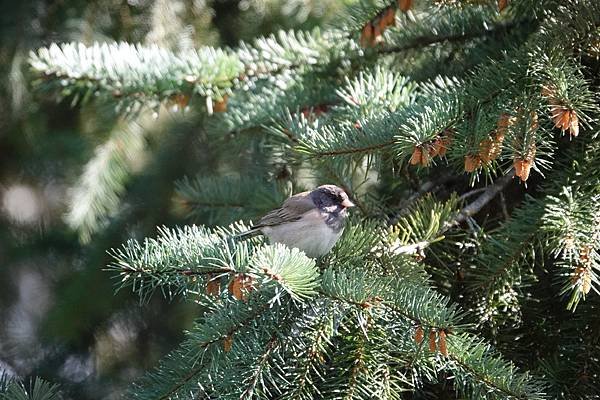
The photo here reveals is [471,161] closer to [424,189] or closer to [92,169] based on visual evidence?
[424,189]

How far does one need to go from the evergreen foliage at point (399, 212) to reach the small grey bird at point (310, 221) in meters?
0.05

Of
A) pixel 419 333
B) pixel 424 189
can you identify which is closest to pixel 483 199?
pixel 424 189

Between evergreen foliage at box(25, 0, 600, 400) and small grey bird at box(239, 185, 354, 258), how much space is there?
0.17 feet

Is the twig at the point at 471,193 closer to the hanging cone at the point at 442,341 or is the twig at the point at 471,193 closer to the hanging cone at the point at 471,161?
the hanging cone at the point at 471,161

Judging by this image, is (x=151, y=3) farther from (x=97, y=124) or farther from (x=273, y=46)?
(x=273, y=46)

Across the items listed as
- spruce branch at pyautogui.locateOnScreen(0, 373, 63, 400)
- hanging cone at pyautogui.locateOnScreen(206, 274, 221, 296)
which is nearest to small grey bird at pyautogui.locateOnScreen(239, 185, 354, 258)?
hanging cone at pyautogui.locateOnScreen(206, 274, 221, 296)

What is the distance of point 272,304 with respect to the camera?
1427 mm

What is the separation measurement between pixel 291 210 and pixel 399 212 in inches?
11.2

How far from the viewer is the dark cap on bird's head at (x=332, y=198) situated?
6.49 feet

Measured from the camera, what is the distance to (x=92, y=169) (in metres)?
2.69

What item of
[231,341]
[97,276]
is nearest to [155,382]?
[231,341]

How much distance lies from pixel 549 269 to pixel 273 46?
963mm

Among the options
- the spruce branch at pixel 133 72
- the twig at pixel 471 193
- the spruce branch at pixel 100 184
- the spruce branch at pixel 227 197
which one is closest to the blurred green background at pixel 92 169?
the spruce branch at pixel 100 184

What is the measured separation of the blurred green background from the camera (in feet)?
8.79
